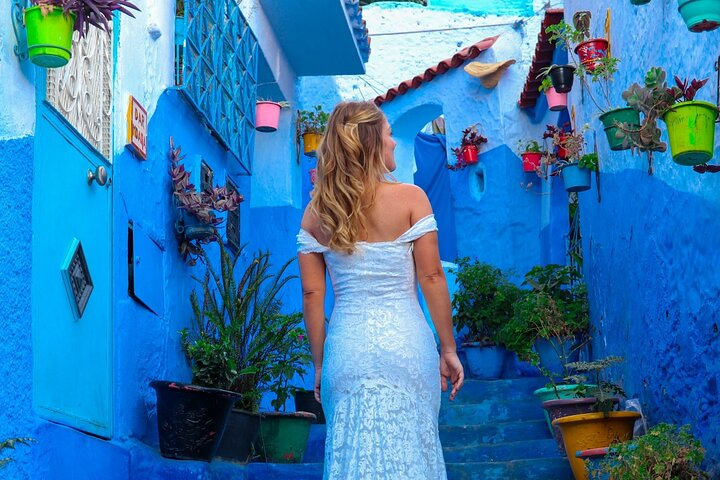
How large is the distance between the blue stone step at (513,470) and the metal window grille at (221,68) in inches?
119

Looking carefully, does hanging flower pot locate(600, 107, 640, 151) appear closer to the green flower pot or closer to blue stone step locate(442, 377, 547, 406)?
the green flower pot

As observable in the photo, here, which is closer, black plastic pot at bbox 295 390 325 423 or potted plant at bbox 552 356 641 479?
potted plant at bbox 552 356 641 479

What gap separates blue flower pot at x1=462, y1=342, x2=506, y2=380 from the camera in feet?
30.5

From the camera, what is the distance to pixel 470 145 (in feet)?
38.6

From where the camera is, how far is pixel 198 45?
699cm

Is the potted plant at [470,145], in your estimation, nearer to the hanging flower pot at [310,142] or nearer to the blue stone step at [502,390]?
the hanging flower pot at [310,142]

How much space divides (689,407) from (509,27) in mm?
8329

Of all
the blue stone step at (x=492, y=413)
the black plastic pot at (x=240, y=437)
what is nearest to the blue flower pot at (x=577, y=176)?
the blue stone step at (x=492, y=413)

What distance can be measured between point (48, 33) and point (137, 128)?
1.98 metres

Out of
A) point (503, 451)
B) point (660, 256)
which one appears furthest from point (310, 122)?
point (660, 256)

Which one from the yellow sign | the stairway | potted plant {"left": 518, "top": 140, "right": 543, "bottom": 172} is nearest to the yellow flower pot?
the stairway

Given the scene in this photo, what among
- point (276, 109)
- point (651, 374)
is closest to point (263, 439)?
point (651, 374)

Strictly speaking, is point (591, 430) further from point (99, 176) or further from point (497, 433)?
point (99, 176)

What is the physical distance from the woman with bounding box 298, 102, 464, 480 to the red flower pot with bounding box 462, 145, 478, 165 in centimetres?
853
